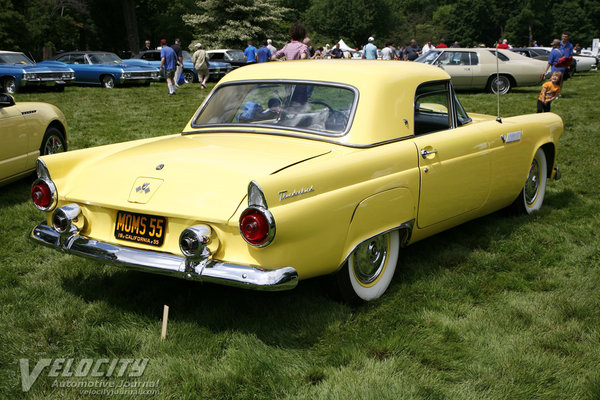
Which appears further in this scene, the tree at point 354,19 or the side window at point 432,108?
the tree at point 354,19

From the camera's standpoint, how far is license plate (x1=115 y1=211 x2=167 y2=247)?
147 inches

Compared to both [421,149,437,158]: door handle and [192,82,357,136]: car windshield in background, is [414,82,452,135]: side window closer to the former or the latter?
[421,149,437,158]: door handle

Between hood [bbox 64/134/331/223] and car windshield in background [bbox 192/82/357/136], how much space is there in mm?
214

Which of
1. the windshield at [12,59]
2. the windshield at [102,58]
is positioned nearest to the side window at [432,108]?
the windshield at [12,59]

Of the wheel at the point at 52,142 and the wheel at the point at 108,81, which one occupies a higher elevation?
the wheel at the point at 52,142

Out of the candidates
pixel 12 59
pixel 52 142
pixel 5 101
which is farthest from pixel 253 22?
pixel 5 101

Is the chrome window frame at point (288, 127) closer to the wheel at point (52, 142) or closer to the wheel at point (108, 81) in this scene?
the wheel at point (52, 142)

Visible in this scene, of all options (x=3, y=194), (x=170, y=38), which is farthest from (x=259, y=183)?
(x=170, y=38)

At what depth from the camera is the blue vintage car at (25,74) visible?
60.0ft

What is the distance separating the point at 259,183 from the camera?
11.1 ft

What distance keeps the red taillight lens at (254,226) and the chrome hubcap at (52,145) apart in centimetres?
522

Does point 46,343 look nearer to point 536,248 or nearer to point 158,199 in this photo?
point 158,199

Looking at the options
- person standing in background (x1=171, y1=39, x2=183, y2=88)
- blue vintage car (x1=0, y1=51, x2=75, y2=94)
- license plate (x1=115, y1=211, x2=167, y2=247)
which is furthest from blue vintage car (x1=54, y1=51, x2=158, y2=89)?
license plate (x1=115, y1=211, x2=167, y2=247)

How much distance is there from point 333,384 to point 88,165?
7.48 feet
